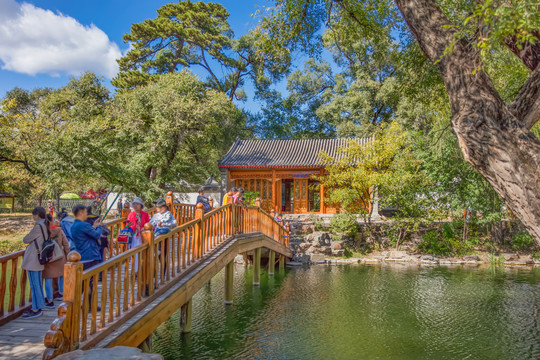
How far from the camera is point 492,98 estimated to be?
153 inches

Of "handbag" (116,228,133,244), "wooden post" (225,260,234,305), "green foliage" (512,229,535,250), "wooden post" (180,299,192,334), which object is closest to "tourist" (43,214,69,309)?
"handbag" (116,228,133,244)

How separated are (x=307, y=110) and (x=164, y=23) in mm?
12242

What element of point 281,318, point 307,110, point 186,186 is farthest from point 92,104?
point 281,318

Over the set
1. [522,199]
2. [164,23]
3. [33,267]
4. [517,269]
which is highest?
[164,23]

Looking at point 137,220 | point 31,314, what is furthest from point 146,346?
point 137,220

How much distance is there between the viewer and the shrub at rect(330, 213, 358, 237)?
1841 cm

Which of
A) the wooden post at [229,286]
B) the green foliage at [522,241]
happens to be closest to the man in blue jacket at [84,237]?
the wooden post at [229,286]

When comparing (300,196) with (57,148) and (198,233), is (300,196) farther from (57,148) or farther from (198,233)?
(198,233)

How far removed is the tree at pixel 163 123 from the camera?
1897 cm

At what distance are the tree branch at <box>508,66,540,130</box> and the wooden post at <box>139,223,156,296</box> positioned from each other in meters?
4.50

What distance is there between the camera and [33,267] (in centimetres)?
505

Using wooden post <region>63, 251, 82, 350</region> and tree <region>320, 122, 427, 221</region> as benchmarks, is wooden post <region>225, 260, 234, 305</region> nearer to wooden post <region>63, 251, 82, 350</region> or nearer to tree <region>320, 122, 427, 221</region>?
wooden post <region>63, 251, 82, 350</region>

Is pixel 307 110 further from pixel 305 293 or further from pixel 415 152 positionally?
pixel 305 293

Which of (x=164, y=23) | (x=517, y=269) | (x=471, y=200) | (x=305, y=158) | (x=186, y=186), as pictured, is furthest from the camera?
(x=164, y=23)
